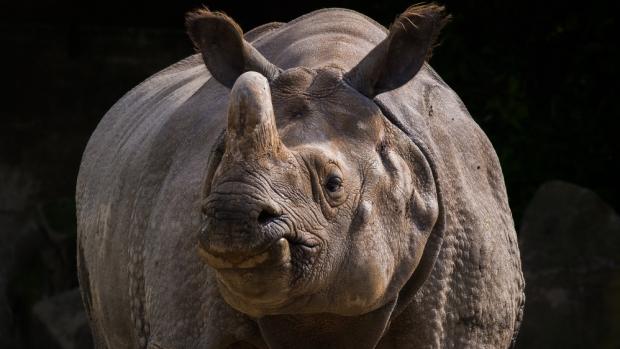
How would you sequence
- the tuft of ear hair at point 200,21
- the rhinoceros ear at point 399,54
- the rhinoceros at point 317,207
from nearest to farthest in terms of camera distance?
the rhinoceros at point 317,207 → the rhinoceros ear at point 399,54 → the tuft of ear hair at point 200,21

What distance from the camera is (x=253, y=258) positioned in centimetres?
355

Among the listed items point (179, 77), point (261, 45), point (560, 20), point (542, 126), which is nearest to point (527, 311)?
point (542, 126)

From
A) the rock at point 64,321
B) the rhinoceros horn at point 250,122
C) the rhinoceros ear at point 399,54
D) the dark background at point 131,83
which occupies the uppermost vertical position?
the rhinoceros horn at point 250,122

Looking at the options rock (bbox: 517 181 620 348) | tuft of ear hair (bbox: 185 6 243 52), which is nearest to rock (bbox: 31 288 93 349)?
rock (bbox: 517 181 620 348)

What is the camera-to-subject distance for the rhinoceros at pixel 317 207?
11.8 ft

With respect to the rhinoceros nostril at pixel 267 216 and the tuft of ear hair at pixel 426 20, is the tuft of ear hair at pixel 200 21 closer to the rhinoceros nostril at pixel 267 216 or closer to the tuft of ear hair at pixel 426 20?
the tuft of ear hair at pixel 426 20

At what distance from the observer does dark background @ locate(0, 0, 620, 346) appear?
8562 millimetres

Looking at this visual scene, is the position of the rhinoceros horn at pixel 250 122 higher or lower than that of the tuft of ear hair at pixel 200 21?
higher

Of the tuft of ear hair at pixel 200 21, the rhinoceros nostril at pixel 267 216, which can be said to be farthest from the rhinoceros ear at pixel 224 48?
the rhinoceros nostril at pixel 267 216

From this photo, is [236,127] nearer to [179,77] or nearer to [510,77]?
[179,77]

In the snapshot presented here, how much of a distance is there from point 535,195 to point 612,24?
1.08m

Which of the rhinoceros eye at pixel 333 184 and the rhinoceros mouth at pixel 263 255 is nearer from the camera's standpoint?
the rhinoceros mouth at pixel 263 255

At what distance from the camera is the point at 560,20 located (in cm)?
867

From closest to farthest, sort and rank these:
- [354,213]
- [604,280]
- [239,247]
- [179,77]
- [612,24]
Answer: [239,247], [354,213], [179,77], [604,280], [612,24]
